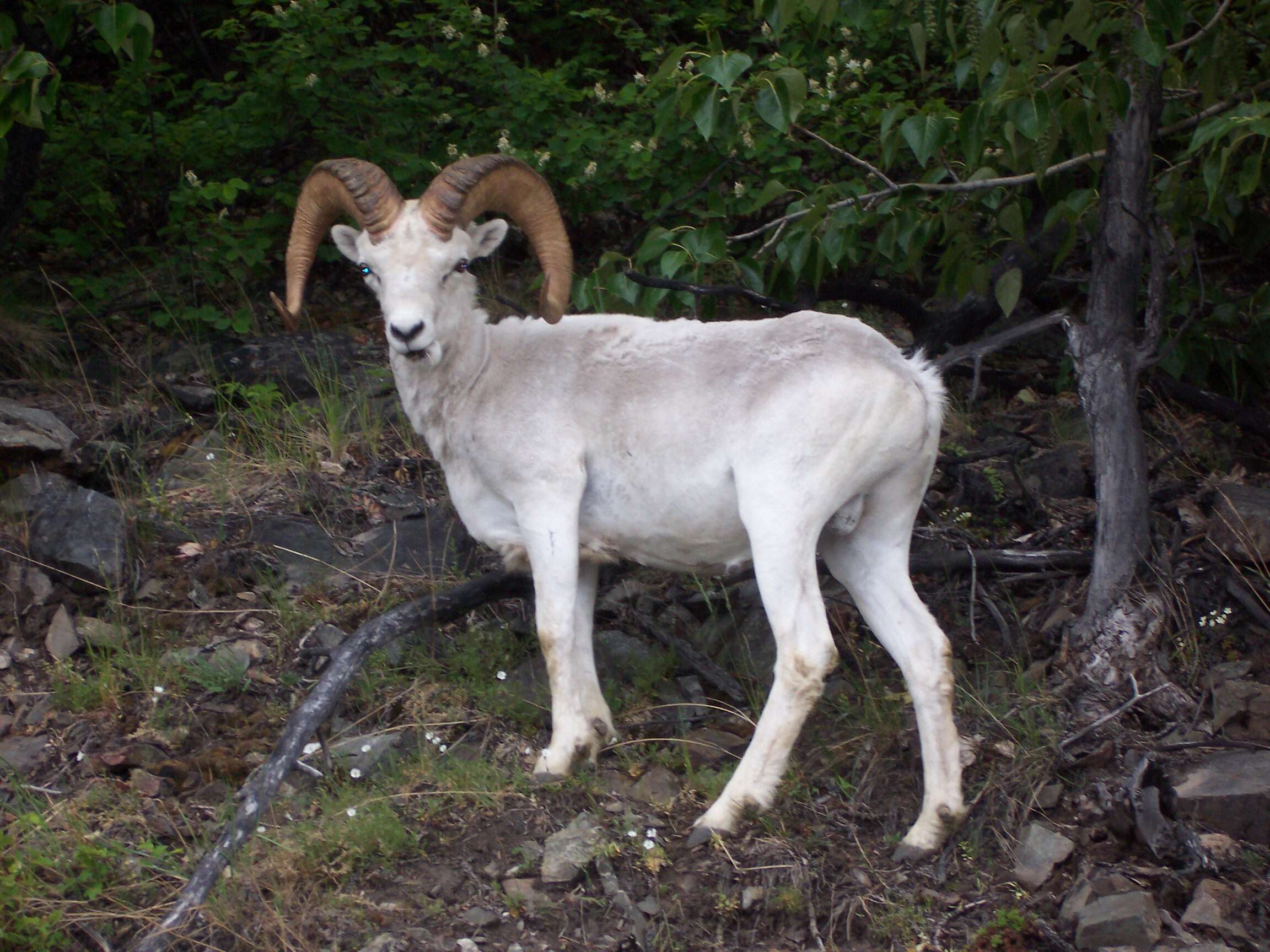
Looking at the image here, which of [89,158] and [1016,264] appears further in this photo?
[89,158]

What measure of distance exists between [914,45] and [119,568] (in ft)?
14.8

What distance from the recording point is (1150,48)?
175 inches

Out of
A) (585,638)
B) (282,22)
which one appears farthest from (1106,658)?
(282,22)

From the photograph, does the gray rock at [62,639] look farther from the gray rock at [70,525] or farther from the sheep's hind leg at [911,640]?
the sheep's hind leg at [911,640]

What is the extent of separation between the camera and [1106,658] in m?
5.22

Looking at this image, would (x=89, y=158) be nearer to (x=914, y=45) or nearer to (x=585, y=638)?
(x=585, y=638)

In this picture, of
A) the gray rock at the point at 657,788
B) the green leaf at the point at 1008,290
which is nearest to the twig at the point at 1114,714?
the gray rock at the point at 657,788

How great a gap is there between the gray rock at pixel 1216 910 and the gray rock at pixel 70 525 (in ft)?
16.3

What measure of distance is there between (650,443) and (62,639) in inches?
122

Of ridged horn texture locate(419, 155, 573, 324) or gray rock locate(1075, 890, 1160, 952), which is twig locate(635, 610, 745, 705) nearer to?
ridged horn texture locate(419, 155, 573, 324)

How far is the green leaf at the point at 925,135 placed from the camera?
516 cm

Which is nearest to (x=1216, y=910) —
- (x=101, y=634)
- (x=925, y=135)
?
(x=925, y=135)

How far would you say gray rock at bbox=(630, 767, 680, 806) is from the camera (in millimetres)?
4996

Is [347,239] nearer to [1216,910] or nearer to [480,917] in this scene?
[480,917]
